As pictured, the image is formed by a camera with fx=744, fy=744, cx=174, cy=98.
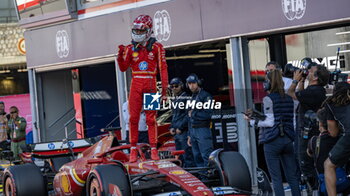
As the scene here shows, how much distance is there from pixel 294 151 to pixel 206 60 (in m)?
4.89

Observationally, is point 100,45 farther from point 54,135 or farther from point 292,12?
point 292,12

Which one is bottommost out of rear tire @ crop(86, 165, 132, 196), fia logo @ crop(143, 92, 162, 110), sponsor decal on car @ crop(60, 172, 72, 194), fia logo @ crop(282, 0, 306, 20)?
sponsor decal on car @ crop(60, 172, 72, 194)

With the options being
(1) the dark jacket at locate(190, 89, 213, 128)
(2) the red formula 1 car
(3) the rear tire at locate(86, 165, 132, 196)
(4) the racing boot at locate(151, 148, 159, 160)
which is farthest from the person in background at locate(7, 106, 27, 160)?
(3) the rear tire at locate(86, 165, 132, 196)

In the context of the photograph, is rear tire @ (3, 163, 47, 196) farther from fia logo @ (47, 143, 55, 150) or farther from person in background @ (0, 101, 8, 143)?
person in background @ (0, 101, 8, 143)

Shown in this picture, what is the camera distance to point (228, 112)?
1252 cm

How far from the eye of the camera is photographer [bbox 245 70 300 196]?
9156 mm

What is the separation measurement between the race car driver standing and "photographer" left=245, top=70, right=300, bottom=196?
1259mm

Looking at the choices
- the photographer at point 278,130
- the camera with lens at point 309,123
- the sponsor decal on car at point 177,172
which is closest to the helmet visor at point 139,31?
the photographer at point 278,130

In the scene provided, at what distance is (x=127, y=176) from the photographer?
8320 millimetres

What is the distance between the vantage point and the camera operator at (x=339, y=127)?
764cm

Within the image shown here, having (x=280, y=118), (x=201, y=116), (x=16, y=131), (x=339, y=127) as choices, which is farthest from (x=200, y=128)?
(x=16, y=131)

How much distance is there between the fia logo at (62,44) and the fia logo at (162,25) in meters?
3.54

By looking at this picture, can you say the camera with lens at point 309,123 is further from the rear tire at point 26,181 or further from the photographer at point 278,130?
the rear tire at point 26,181

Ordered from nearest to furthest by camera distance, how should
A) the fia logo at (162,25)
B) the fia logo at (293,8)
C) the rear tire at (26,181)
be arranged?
the rear tire at (26,181), the fia logo at (293,8), the fia logo at (162,25)
